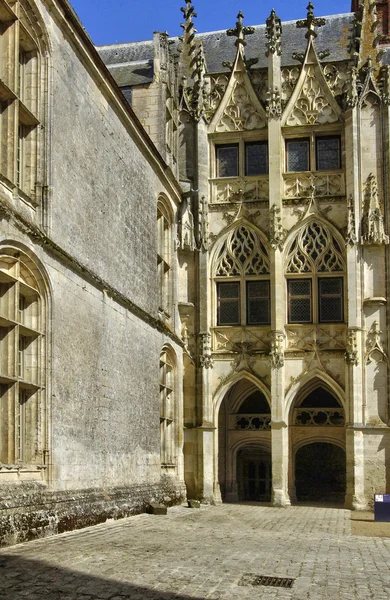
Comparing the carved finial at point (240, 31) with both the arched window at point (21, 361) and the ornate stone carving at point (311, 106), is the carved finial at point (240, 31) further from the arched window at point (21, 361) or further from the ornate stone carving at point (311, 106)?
the arched window at point (21, 361)

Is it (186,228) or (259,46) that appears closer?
(186,228)

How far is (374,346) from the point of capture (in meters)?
21.0

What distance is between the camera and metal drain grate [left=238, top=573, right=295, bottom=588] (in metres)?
7.70

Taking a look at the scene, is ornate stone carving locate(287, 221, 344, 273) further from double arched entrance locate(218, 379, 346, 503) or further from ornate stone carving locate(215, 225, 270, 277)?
double arched entrance locate(218, 379, 346, 503)

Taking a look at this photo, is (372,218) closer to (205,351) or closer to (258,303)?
(258,303)

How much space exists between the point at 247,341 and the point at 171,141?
5180mm

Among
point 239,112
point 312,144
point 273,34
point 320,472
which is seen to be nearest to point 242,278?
point 312,144

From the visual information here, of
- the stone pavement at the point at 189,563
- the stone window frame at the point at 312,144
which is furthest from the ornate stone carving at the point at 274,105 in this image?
the stone pavement at the point at 189,563

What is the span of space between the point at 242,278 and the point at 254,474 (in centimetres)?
537

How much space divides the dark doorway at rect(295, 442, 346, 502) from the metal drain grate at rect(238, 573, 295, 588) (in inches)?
621

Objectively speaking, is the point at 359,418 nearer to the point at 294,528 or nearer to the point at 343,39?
the point at 294,528

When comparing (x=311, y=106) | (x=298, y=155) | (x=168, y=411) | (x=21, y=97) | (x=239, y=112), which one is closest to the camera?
(x=21, y=97)

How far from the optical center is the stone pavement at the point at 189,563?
23.4 ft

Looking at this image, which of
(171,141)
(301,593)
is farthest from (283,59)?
(301,593)
